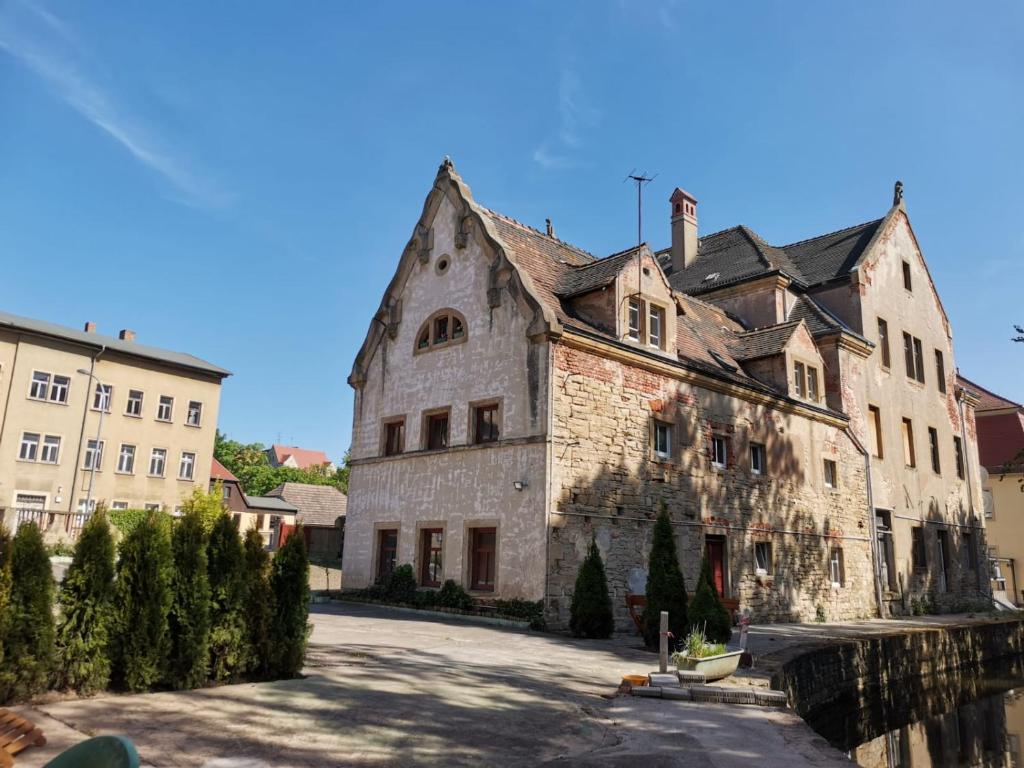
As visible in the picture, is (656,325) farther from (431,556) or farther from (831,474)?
(831,474)

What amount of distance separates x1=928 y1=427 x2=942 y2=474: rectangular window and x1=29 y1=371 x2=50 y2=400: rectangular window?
43444 mm

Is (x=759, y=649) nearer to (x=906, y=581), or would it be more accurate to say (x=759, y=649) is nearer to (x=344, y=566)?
(x=344, y=566)

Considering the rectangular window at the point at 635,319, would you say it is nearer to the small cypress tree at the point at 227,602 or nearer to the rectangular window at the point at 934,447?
the small cypress tree at the point at 227,602

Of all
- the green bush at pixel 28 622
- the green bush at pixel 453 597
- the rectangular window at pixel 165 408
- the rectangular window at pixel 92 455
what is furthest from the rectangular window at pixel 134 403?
the green bush at pixel 28 622

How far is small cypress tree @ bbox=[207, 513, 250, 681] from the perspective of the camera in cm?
850

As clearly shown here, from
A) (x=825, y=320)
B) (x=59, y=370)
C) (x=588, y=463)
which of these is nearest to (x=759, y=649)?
(x=588, y=463)

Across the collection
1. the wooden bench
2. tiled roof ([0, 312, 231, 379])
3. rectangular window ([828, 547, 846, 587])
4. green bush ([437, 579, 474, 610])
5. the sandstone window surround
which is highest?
tiled roof ([0, 312, 231, 379])

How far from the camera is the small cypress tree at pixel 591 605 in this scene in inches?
623

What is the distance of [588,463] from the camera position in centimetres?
1800

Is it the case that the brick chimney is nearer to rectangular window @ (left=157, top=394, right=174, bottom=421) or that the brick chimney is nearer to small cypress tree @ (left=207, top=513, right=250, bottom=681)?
small cypress tree @ (left=207, top=513, right=250, bottom=681)

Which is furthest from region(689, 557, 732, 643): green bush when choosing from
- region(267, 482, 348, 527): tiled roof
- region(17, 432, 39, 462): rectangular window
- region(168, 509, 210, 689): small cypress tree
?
region(267, 482, 348, 527): tiled roof

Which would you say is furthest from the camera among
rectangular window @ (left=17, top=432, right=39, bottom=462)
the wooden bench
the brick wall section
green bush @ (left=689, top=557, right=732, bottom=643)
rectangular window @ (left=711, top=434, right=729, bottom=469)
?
rectangular window @ (left=17, top=432, right=39, bottom=462)

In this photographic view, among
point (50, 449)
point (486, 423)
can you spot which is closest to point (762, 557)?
point (486, 423)

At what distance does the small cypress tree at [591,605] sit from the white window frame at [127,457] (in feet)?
116
